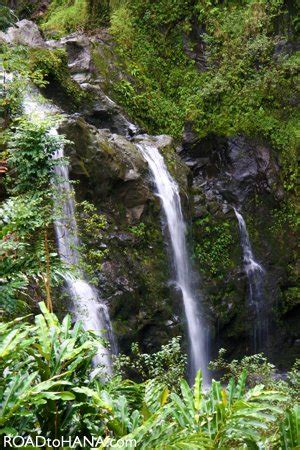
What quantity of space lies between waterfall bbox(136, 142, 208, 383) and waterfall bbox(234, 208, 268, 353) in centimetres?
178

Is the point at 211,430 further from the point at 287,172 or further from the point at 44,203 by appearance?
the point at 287,172

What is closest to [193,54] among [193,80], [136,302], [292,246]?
[193,80]

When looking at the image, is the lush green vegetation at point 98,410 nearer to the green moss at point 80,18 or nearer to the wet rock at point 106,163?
the wet rock at point 106,163

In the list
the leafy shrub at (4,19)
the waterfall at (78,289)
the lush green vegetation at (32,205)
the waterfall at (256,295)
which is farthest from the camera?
the leafy shrub at (4,19)

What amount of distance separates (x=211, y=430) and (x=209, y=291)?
8518 millimetres

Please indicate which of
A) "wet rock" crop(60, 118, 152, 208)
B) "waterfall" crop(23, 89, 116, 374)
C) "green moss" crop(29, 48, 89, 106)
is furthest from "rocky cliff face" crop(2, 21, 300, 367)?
"waterfall" crop(23, 89, 116, 374)

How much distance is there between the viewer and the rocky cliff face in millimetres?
8781

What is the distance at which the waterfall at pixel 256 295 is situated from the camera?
11.5 meters

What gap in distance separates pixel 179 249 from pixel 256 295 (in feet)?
8.62

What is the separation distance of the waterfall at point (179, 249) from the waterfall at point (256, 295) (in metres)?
1.78

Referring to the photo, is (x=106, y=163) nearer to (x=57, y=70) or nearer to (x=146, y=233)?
(x=146, y=233)

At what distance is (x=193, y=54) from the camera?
14852 millimetres

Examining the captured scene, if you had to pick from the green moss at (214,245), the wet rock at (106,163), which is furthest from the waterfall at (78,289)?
the green moss at (214,245)

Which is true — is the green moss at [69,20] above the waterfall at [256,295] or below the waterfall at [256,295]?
above
